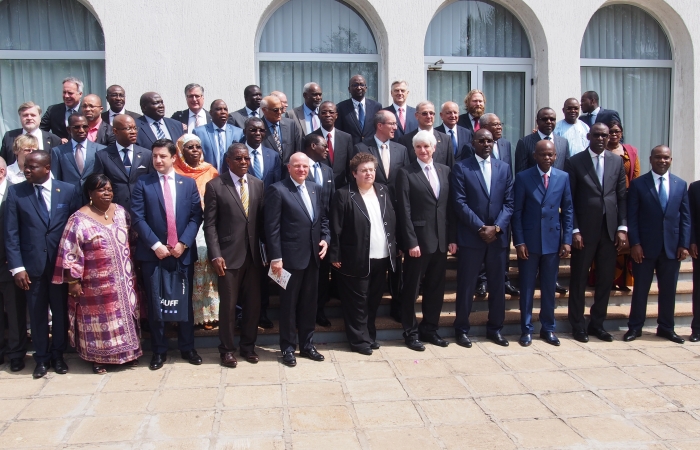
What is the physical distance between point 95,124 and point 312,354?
10.3ft

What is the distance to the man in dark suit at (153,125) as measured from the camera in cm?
620

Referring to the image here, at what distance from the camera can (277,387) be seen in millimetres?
4984

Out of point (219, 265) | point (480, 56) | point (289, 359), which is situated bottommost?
point (289, 359)

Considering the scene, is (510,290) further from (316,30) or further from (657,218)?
(316,30)

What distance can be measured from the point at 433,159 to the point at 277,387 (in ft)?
9.09

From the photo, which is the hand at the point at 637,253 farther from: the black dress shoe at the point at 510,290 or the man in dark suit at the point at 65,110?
the man in dark suit at the point at 65,110

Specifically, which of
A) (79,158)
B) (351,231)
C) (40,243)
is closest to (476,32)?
(351,231)

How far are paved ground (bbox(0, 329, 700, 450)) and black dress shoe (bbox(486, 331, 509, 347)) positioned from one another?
12 centimetres

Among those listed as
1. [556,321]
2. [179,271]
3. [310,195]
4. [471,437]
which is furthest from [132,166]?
[556,321]

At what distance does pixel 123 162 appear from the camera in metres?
5.65

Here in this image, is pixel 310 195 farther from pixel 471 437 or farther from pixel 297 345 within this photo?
pixel 471 437

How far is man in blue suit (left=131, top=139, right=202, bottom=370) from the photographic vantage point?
210 inches

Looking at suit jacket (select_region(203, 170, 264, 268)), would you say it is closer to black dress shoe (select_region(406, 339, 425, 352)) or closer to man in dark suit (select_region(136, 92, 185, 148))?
man in dark suit (select_region(136, 92, 185, 148))

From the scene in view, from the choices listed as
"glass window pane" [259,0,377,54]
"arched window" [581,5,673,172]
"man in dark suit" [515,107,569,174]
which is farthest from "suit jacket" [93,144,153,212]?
"arched window" [581,5,673,172]
